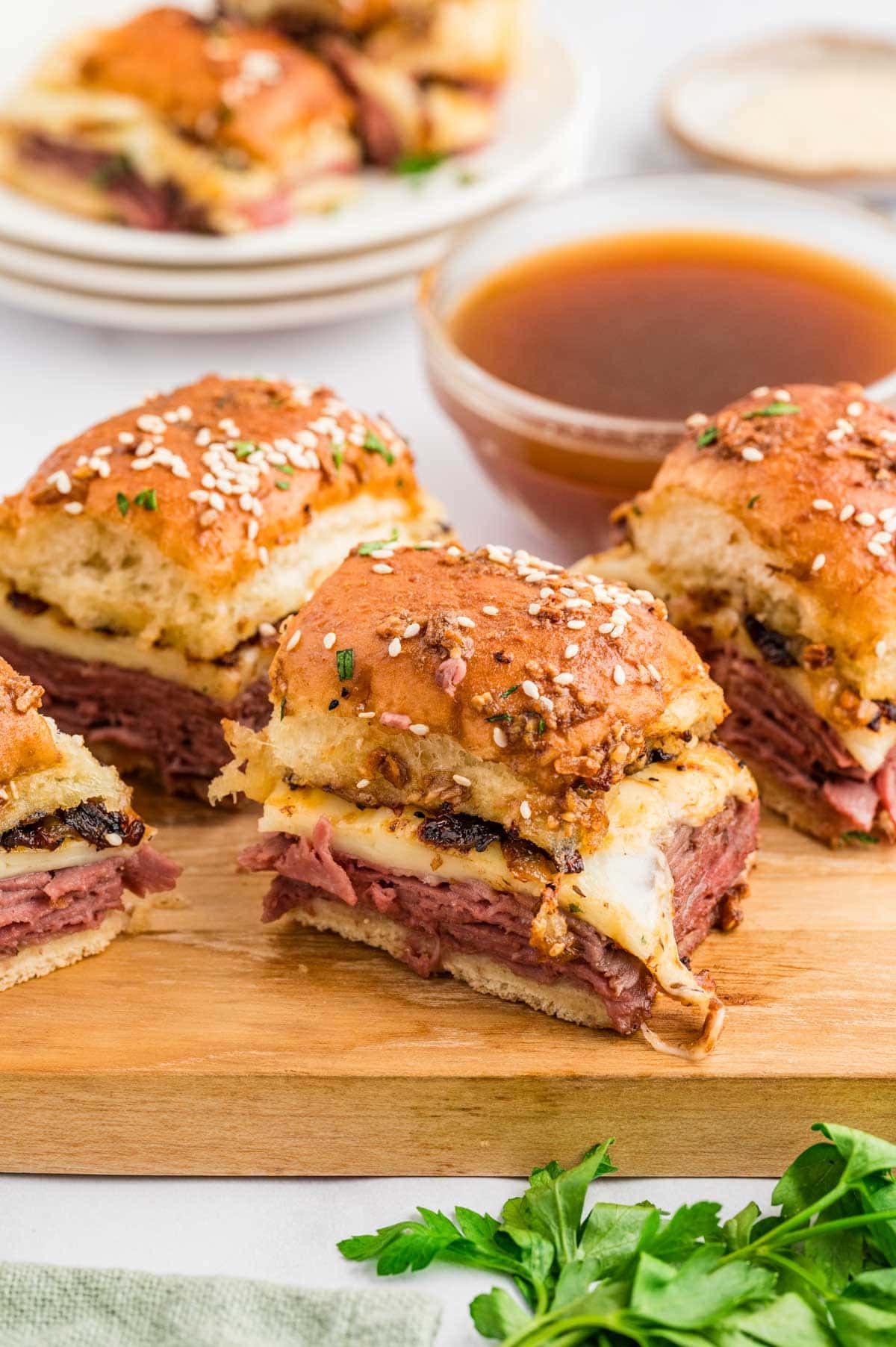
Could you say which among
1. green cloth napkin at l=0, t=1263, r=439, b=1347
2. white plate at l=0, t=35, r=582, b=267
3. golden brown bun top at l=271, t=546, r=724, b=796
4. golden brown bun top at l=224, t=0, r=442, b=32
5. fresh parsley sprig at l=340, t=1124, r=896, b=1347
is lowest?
green cloth napkin at l=0, t=1263, r=439, b=1347

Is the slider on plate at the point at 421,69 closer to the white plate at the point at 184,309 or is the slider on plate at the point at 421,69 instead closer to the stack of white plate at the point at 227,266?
the stack of white plate at the point at 227,266

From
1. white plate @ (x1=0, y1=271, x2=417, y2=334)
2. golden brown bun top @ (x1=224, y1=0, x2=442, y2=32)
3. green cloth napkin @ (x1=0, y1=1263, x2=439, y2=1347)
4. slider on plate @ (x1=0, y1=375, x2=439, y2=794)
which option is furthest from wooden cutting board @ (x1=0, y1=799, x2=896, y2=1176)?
golden brown bun top @ (x1=224, y1=0, x2=442, y2=32)

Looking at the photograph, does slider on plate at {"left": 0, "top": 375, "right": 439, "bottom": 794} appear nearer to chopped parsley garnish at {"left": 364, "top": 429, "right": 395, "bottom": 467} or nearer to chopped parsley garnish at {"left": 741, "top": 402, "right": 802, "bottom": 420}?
chopped parsley garnish at {"left": 364, "top": 429, "right": 395, "bottom": 467}

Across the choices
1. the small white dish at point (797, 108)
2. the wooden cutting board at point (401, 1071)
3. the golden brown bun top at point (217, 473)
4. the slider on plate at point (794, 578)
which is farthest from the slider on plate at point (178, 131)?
the wooden cutting board at point (401, 1071)

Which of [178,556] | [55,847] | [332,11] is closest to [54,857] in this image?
[55,847]

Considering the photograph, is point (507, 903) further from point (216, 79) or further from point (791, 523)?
point (216, 79)
